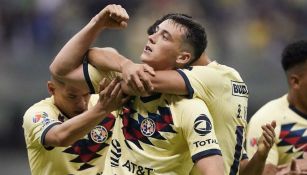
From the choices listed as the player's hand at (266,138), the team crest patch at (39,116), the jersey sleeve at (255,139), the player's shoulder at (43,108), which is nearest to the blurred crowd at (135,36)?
the jersey sleeve at (255,139)

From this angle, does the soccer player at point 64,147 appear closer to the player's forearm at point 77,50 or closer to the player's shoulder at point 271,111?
the player's forearm at point 77,50

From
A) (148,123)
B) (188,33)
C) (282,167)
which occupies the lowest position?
(282,167)

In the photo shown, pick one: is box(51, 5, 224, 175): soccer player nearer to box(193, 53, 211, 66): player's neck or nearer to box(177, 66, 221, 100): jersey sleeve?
box(177, 66, 221, 100): jersey sleeve

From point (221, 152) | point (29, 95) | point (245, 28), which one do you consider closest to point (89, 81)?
point (221, 152)

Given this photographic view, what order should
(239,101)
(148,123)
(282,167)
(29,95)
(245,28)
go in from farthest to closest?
(245,28)
(29,95)
(282,167)
(239,101)
(148,123)

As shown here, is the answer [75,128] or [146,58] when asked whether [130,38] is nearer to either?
[75,128]

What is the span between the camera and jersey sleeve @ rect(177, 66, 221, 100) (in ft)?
20.8

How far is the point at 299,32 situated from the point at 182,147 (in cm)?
899

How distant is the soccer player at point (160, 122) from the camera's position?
622 centimetres

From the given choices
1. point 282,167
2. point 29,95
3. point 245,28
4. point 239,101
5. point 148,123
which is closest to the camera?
point 148,123

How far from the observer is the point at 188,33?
6.47 metres

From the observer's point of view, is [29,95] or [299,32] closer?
[29,95]

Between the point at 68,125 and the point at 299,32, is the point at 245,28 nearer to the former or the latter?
the point at 299,32

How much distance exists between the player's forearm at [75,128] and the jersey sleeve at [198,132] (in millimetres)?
536
